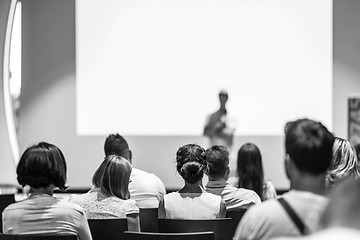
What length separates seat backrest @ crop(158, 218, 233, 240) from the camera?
3.19m

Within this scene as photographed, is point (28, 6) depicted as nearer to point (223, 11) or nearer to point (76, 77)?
point (76, 77)

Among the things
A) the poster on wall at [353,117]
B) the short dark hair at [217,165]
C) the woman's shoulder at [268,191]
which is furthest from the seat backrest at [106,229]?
the poster on wall at [353,117]

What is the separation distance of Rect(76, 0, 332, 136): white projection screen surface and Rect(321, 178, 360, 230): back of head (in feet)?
25.7

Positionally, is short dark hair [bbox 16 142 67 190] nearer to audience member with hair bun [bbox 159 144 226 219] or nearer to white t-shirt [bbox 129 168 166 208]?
audience member with hair bun [bbox 159 144 226 219]

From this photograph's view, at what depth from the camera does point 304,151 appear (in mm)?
1988

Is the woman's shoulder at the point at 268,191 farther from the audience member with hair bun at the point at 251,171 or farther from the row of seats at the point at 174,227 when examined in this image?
the row of seats at the point at 174,227

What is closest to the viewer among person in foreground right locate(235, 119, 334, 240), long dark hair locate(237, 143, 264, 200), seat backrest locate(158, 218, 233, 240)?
person in foreground right locate(235, 119, 334, 240)

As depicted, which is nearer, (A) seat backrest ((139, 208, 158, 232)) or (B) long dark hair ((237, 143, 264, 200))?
(A) seat backrest ((139, 208, 158, 232))

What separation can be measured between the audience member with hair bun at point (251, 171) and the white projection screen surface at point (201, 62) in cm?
398

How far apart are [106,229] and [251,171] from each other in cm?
188

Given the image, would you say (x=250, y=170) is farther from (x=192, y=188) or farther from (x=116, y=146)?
(x=192, y=188)

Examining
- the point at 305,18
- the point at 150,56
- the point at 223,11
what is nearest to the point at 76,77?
the point at 150,56

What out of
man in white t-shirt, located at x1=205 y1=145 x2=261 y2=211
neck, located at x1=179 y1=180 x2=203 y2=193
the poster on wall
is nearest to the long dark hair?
man in white t-shirt, located at x1=205 y1=145 x2=261 y2=211

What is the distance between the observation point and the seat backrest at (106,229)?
3.29 m
